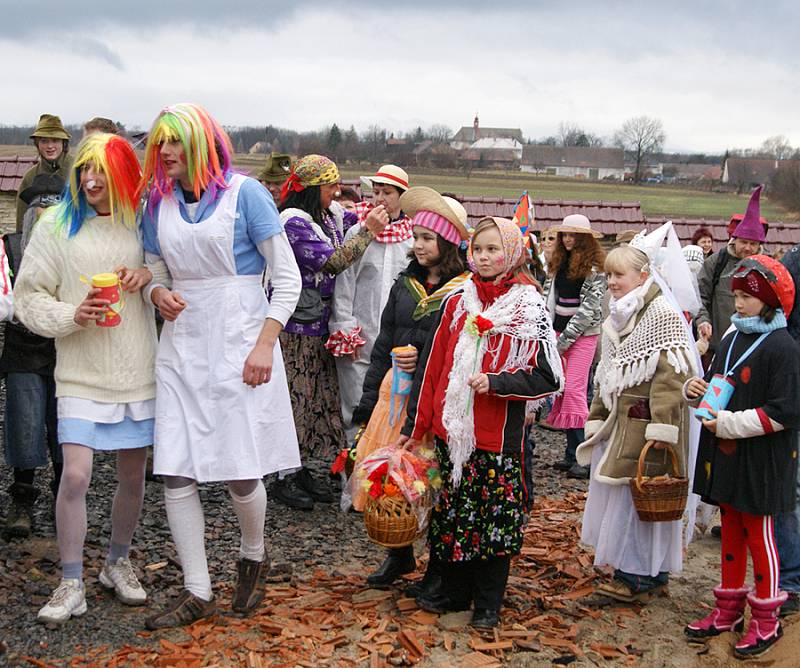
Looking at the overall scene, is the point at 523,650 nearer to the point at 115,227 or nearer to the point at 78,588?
the point at 78,588

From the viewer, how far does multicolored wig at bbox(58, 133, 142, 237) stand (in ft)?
13.3

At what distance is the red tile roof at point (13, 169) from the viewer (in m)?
11.3

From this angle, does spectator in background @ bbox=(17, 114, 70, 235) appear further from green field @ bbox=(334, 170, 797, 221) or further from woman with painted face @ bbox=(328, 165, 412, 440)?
green field @ bbox=(334, 170, 797, 221)

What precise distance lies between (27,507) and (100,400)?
5.51ft

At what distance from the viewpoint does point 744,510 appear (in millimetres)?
4230

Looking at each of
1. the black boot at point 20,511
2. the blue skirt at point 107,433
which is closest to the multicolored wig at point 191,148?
the blue skirt at point 107,433

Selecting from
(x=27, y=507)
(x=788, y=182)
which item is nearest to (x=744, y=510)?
(x=27, y=507)

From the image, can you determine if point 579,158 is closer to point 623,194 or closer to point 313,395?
point 623,194

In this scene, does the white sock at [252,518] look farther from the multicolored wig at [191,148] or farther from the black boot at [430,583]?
the multicolored wig at [191,148]

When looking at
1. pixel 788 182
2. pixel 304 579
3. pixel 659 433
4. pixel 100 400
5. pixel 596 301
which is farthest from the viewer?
pixel 788 182

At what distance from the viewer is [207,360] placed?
4.00 m

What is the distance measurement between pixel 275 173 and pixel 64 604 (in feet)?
12.5

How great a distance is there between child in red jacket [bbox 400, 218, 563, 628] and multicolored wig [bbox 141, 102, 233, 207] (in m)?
1.21

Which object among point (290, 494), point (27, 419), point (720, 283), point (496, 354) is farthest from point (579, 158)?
point (496, 354)
